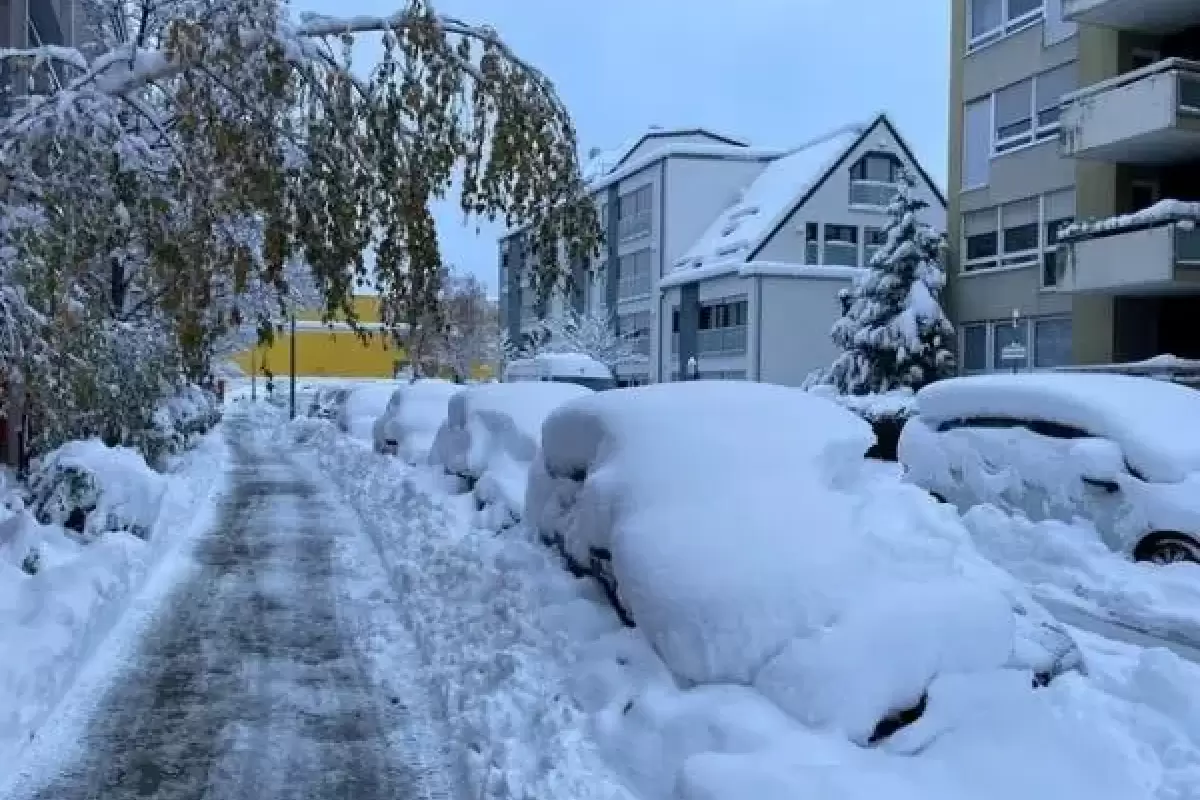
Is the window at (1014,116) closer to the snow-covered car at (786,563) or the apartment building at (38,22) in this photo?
the apartment building at (38,22)

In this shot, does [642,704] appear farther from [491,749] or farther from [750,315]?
[750,315]

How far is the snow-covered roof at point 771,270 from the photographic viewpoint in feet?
129

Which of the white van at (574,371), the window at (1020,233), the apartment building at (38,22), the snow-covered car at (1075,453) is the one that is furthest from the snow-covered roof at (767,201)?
the snow-covered car at (1075,453)

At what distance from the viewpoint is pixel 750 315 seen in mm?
39562

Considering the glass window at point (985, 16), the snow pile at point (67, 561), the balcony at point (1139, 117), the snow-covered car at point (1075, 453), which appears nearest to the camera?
the snow pile at point (67, 561)

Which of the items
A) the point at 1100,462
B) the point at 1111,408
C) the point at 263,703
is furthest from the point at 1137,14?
the point at 263,703

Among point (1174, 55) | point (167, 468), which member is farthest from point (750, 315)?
point (167, 468)

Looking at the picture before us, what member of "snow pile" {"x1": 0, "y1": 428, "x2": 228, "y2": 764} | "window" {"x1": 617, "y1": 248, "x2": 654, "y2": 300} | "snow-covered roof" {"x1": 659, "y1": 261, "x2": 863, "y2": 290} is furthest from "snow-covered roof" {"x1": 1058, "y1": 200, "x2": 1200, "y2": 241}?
"window" {"x1": 617, "y1": 248, "x2": 654, "y2": 300}

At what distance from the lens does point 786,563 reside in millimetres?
5539

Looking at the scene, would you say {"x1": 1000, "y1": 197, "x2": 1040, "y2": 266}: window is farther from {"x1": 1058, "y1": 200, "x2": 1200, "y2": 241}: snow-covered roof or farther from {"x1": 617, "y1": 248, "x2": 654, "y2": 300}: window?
{"x1": 617, "y1": 248, "x2": 654, "y2": 300}: window

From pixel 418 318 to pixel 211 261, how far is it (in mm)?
991

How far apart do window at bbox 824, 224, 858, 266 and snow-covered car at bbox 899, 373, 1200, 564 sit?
30361mm

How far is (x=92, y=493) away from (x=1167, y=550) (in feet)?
28.6

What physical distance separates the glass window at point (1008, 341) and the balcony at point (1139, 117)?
4.07 metres
